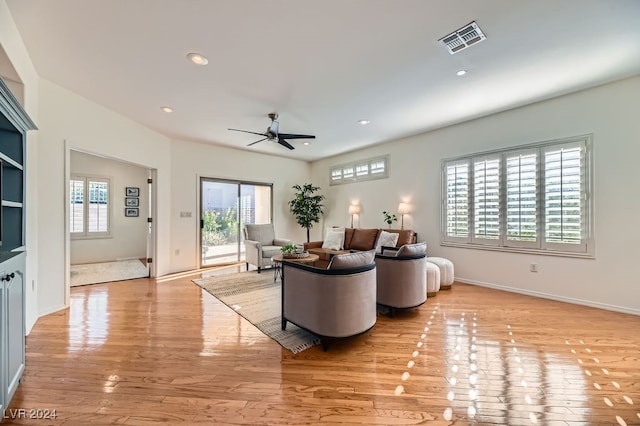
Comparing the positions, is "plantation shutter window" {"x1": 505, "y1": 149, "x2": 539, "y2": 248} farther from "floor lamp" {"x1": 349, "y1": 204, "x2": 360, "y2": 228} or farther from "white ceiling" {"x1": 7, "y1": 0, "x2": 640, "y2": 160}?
"floor lamp" {"x1": 349, "y1": 204, "x2": 360, "y2": 228}

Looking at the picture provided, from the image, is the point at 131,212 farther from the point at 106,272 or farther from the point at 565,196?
the point at 565,196

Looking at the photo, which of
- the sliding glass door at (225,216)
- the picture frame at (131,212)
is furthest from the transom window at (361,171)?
the picture frame at (131,212)

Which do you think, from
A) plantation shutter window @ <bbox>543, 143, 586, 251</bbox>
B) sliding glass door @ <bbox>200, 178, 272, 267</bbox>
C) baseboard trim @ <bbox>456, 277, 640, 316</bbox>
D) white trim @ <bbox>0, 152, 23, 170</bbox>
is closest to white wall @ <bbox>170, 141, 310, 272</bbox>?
sliding glass door @ <bbox>200, 178, 272, 267</bbox>

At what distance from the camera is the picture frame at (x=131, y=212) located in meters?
7.23

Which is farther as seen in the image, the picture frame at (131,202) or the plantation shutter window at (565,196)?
the picture frame at (131,202)

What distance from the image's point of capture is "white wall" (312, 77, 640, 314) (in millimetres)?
3371

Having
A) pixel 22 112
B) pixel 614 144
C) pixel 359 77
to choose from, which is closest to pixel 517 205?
pixel 614 144

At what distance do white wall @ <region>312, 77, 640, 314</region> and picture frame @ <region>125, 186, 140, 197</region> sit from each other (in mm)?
7242

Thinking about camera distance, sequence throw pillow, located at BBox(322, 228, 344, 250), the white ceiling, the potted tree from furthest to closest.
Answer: the potted tree, throw pillow, located at BBox(322, 228, 344, 250), the white ceiling

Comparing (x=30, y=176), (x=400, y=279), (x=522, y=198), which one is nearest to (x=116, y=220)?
(x=30, y=176)

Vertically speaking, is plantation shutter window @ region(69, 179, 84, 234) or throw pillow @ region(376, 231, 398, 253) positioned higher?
plantation shutter window @ region(69, 179, 84, 234)

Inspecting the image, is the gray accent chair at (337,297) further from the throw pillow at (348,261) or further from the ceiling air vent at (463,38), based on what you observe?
the ceiling air vent at (463,38)

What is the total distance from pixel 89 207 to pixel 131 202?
35.0 inches

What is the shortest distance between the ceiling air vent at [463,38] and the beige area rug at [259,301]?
3.16 m
